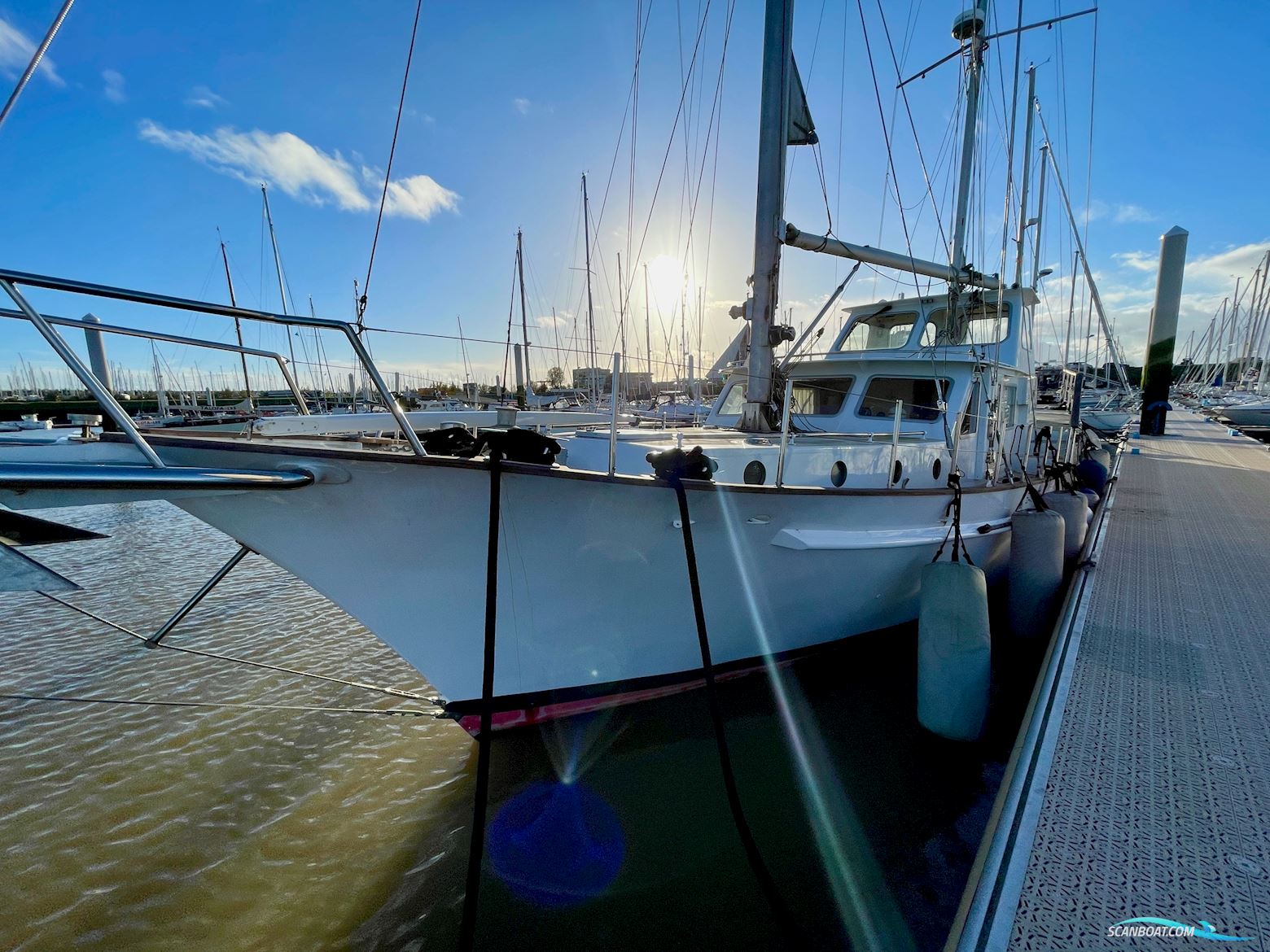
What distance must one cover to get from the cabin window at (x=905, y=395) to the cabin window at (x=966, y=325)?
1081mm

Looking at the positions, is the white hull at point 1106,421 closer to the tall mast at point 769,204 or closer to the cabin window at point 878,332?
the cabin window at point 878,332

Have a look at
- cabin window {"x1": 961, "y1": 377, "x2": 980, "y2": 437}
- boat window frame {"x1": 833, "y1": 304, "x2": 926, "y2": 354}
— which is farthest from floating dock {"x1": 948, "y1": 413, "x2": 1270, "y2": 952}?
boat window frame {"x1": 833, "y1": 304, "x2": 926, "y2": 354}

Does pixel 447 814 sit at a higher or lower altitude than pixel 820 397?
lower

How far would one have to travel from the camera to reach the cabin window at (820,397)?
6527 millimetres

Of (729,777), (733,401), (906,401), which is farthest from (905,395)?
(729,777)

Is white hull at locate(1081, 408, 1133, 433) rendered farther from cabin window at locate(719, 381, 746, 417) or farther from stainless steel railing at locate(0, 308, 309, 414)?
stainless steel railing at locate(0, 308, 309, 414)

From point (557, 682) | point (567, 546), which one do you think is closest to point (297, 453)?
point (567, 546)

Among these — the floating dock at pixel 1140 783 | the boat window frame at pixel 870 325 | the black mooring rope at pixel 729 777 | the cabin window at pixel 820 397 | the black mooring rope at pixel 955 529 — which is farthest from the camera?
the boat window frame at pixel 870 325

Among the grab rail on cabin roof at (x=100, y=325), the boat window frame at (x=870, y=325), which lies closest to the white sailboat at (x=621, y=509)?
the grab rail on cabin roof at (x=100, y=325)

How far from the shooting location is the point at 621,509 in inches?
136

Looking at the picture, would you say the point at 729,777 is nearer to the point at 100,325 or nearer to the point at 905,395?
the point at 100,325

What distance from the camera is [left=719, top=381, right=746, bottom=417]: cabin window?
7.02m

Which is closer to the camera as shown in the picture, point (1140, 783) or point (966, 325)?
point (1140, 783)

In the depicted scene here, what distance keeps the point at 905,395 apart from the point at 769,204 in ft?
8.62
